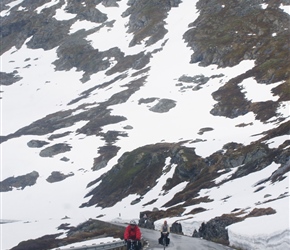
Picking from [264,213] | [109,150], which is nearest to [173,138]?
[109,150]

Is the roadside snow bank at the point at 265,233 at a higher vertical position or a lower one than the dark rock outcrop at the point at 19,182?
lower

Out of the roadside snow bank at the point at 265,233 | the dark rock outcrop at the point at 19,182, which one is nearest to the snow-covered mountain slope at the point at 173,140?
the roadside snow bank at the point at 265,233

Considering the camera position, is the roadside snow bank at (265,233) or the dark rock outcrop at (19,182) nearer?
the roadside snow bank at (265,233)

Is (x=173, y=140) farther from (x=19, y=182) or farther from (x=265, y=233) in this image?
(x=265, y=233)

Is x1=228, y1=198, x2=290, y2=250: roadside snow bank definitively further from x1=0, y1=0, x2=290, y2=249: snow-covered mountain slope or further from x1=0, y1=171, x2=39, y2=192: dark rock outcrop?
x1=0, y1=171, x2=39, y2=192: dark rock outcrop

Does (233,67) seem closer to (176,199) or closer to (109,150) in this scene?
(109,150)

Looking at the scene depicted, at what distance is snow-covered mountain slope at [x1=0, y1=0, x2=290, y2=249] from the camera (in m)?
59.9

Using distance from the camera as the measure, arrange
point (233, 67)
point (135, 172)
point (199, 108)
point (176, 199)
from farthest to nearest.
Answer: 1. point (233, 67)
2. point (199, 108)
3. point (135, 172)
4. point (176, 199)

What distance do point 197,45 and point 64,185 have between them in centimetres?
8906

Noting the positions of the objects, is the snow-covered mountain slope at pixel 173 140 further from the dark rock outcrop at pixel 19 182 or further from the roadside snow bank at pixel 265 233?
the dark rock outcrop at pixel 19 182

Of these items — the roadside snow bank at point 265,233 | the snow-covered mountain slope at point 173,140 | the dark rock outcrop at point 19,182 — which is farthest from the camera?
the dark rock outcrop at point 19,182

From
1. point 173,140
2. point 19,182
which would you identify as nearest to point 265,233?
point 173,140

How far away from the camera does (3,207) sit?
366 ft

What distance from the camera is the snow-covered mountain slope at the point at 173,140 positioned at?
5991cm
